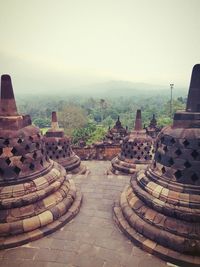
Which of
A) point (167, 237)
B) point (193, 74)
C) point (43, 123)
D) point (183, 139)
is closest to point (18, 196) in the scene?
point (167, 237)

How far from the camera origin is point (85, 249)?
5.10 m

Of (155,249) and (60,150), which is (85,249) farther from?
(60,150)

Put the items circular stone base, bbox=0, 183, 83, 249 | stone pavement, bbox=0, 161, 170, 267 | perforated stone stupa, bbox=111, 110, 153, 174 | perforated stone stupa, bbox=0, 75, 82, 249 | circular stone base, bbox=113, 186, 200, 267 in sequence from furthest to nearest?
perforated stone stupa, bbox=111, 110, 153, 174
perforated stone stupa, bbox=0, 75, 82, 249
circular stone base, bbox=0, 183, 83, 249
stone pavement, bbox=0, 161, 170, 267
circular stone base, bbox=113, 186, 200, 267

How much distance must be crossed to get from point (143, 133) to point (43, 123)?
187 ft

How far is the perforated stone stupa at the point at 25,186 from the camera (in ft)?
17.6

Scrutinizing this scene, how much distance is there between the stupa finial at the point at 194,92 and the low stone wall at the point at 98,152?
391 inches

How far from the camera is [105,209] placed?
696 cm

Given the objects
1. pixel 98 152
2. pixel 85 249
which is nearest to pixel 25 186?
pixel 85 249

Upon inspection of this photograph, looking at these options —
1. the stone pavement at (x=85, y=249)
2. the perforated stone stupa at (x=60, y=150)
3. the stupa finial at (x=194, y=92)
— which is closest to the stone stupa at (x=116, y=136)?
the perforated stone stupa at (x=60, y=150)

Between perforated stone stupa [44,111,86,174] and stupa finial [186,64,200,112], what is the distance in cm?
676

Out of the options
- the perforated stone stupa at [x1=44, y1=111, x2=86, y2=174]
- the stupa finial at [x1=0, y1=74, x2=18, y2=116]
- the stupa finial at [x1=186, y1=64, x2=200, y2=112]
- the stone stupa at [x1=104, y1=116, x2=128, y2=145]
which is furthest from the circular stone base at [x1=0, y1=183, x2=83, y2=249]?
the stone stupa at [x1=104, y1=116, x2=128, y2=145]

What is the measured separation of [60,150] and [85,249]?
6309 mm

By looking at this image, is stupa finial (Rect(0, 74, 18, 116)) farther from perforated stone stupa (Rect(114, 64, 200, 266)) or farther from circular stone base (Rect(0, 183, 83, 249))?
perforated stone stupa (Rect(114, 64, 200, 266))

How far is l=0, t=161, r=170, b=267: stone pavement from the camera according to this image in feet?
15.4
